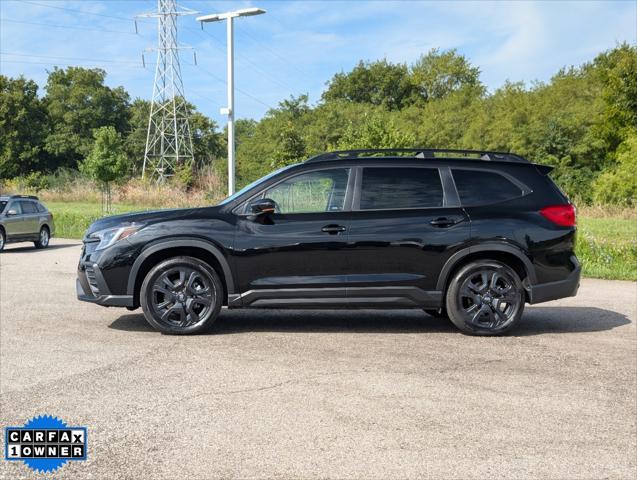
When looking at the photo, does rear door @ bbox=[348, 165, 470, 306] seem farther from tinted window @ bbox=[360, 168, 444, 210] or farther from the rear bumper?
the rear bumper

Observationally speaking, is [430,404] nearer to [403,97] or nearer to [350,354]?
[350,354]

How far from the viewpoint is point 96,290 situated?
717 centimetres

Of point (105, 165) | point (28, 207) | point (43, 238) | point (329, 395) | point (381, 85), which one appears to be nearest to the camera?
point (329, 395)

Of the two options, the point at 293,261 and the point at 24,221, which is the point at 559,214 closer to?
the point at 293,261

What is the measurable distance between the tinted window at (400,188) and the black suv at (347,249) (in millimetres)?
12

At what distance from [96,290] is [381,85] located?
7240cm

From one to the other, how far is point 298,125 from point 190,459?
66007 millimetres

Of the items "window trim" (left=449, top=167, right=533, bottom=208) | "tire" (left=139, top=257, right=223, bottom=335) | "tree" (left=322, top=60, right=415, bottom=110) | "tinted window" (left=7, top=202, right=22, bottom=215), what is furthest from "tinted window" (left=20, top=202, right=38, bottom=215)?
"tree" (left=322, top=60, right=415, bottom=110)

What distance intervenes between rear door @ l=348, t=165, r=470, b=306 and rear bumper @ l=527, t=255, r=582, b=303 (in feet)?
3.17

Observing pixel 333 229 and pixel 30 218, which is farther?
pixel 30 218

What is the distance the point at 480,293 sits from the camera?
7.21m

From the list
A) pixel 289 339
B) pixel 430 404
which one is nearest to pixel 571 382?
pixel 430 404

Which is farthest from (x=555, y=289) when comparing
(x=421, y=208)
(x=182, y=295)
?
(x=182, y=295)

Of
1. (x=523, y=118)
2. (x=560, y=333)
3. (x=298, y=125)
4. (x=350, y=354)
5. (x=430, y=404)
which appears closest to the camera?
(x=430, y=404)
